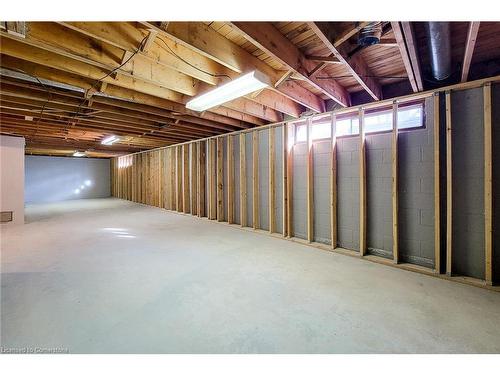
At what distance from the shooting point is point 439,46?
6.06 ft

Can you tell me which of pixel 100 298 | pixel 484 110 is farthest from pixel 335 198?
pixel 100 298

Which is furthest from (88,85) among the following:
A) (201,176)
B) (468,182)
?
(468,182)

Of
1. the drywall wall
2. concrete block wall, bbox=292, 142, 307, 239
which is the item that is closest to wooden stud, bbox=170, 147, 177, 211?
concrete block wall, bbox=292, 142, 307, 239

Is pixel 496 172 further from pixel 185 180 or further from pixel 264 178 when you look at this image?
pixel 185 180

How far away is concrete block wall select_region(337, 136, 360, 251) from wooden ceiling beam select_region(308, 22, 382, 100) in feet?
2.50

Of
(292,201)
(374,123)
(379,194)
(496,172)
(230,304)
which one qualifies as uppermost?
(374,123)

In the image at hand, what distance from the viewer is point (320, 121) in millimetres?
3846

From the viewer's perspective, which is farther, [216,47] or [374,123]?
[374,123]

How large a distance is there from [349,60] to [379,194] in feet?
6.29

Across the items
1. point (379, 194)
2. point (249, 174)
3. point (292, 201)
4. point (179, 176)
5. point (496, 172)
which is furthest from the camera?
point (179, 176)

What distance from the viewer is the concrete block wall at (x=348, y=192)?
3.43 meters

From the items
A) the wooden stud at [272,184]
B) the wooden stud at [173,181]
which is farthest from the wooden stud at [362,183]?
the wooden stud at [173,181]
